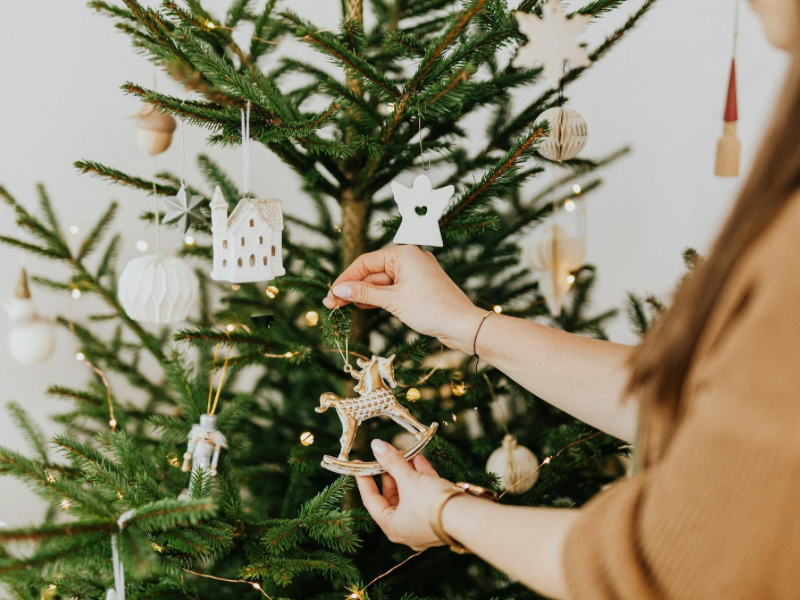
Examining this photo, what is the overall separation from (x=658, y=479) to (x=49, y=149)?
1.40 m

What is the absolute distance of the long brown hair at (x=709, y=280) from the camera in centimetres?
43

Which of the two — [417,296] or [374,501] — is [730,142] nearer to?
[417,296]

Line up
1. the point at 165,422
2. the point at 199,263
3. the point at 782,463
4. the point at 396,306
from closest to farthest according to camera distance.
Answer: the point at 782,463, the point at 396,306, the point at 165,422, the point at 199,263

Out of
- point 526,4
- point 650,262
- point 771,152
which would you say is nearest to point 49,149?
point 526,4

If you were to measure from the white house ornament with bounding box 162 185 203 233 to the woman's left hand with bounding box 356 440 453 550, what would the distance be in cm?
37

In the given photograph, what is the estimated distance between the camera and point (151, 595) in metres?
0.72

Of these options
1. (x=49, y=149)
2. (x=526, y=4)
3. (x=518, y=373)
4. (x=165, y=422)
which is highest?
(x=526, y=4)

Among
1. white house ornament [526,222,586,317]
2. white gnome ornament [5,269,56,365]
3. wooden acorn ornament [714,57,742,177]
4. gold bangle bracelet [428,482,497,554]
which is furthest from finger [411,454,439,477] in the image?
white gnome ornament [5,269,56,365]

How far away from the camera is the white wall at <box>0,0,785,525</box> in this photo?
4.36 ft

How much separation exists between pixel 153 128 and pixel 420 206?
18.5 inches

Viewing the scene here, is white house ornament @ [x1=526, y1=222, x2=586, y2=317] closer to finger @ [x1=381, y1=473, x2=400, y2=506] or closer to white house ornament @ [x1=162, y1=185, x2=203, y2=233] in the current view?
finger @ [x1=381, y1=473, x2=400, y2=506]

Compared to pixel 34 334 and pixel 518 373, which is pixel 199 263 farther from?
pixel 518 373

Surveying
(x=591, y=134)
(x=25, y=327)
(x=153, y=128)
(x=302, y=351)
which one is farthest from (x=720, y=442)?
(x=591, y=134)

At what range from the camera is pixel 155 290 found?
0.82m
